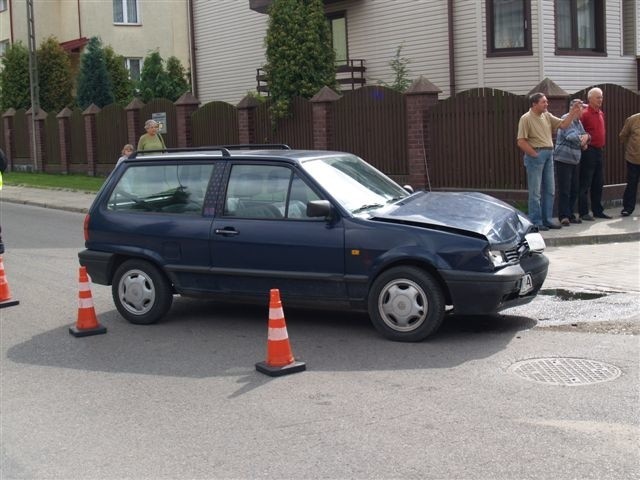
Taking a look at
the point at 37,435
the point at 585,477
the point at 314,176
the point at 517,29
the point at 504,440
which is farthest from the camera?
the point at 517,29

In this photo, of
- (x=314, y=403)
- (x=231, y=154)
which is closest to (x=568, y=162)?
(x=231, y=154)

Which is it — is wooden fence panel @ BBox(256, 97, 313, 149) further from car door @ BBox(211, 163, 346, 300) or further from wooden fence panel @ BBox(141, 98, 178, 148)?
car door @ BBox(211, 163, 346, 300)

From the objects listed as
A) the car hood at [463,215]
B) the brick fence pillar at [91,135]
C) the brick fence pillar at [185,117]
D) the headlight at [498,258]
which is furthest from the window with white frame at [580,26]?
the brick fence pillar at [91,135]

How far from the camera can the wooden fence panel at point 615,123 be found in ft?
51.0

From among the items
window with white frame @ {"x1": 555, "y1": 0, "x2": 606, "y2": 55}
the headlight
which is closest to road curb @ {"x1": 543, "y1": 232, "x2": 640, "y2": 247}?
the headlight

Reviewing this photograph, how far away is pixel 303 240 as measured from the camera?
7.53 meters

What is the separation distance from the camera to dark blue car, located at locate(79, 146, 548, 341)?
23.2 ft

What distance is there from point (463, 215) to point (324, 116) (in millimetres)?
11556

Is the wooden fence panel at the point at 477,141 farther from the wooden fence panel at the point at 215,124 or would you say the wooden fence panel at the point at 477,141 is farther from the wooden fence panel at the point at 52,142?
the wooden fence panel at the point at 52,142

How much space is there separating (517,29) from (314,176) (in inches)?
543

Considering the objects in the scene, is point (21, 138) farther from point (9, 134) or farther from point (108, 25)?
point (108, 25)

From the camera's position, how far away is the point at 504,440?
16.2ft

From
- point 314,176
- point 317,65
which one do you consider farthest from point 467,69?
point 314,176

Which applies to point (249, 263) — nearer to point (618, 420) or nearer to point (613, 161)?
point (618, 420)
